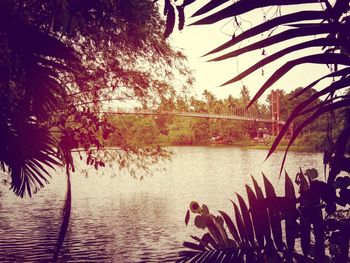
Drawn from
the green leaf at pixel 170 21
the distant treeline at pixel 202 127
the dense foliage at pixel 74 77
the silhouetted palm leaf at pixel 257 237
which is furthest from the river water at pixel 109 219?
the green leaf at pixel 170 21

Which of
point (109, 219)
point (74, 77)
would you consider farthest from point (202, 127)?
point (74, 77)

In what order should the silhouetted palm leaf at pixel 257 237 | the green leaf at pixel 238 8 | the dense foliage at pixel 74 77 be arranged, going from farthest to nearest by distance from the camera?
the dense foliage at pixel 74 77
the silhouetted palm leaf at pixel 257 237
the green leaf at pixel 238 8

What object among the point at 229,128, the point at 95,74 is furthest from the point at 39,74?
the point at 229,128

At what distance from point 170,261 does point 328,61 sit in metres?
6.86

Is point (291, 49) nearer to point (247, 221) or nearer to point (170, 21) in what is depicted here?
point (170, 21)

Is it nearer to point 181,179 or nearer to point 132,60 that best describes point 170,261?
point 132,60

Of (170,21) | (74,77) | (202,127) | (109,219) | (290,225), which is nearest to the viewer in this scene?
(170,21)

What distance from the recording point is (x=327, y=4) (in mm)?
688

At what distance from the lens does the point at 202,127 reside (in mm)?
64062

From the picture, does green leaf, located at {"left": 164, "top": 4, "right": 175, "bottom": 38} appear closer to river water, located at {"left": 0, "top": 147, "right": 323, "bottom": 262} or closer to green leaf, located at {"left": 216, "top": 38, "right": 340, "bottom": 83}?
green leaf, located at {"left": 216, "top": 38, "right": 340, "bottom": 83}

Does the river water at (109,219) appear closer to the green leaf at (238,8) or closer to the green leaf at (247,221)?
the green leaf at (247,221)

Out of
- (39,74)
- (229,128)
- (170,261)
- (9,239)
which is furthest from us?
(229,128)

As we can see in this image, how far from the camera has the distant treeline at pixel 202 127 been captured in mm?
7634

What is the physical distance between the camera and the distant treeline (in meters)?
7.63
